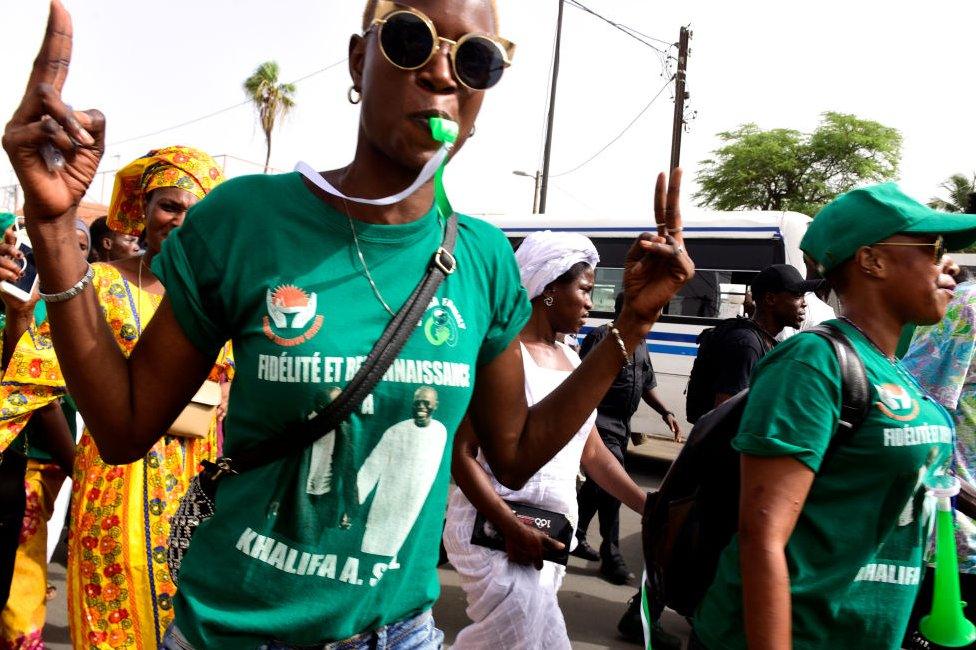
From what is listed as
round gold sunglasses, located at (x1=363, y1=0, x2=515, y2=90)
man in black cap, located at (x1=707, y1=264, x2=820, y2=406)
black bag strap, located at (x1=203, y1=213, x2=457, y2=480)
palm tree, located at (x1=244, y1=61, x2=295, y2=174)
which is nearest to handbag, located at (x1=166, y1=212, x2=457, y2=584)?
black bag strap, located at (x1=203, y1=213, x2=457, y2=480)

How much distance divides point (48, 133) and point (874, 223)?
6.08 feet

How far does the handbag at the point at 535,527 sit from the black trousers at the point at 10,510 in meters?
1.85

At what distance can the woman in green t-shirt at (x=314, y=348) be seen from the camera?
1467mm

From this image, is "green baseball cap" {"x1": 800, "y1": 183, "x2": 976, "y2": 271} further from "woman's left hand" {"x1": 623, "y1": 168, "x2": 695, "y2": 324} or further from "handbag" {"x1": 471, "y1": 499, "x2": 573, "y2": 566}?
"handbag" {"x1": 471, "y1": 499, "x2": 573, "y2": 566}

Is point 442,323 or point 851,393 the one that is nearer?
point 442,323

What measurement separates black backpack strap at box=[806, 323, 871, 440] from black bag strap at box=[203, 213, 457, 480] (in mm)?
1029

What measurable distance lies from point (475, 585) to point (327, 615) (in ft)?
6.14

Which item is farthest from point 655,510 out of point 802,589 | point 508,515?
point 508,515

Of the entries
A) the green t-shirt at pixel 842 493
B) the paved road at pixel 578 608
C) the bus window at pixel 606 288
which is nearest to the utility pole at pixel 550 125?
the bus window at pixel 606 288

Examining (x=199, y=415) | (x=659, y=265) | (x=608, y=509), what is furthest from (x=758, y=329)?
(x=659, y=265)

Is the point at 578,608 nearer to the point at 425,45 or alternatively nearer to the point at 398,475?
the point at 398,475

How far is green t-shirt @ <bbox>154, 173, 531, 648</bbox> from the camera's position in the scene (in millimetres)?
1479

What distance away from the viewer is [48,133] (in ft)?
4.38

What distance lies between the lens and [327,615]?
1.49m
